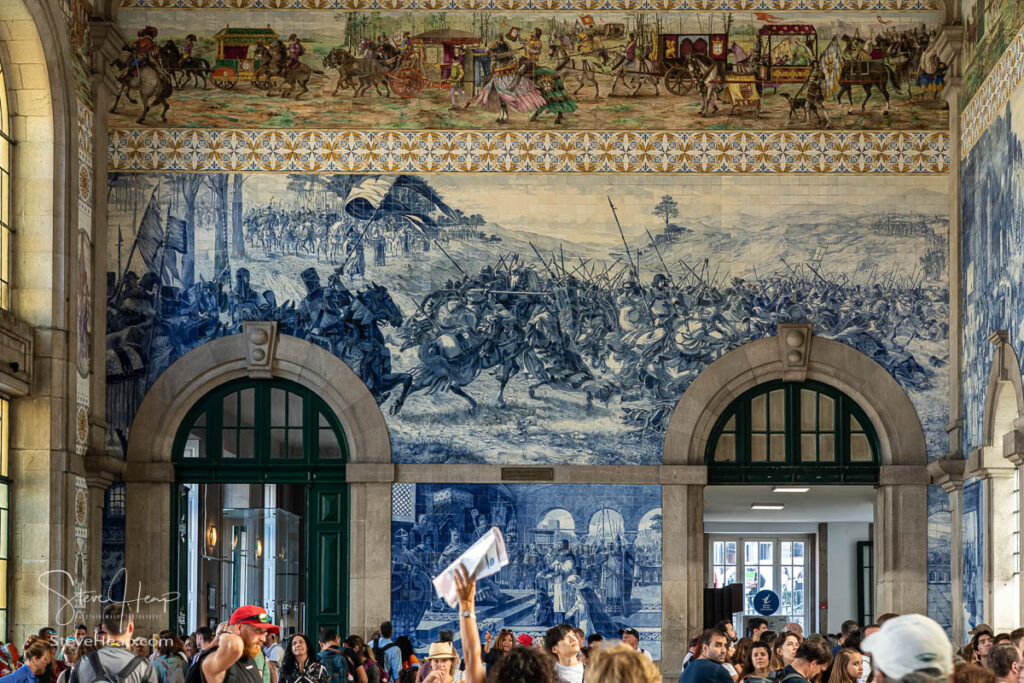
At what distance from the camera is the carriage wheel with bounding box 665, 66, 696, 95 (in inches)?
902

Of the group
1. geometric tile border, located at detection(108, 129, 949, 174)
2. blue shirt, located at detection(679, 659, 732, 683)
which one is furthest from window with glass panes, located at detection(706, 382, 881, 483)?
blue shirt, located at detection(679, 659, 732, 683)

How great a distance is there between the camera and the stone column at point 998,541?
1983 cm

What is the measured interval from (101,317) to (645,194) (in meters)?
7.71

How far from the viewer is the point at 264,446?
22.5 meters

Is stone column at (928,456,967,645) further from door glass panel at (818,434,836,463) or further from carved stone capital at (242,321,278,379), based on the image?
carved stone capital at (242,321,278,379)

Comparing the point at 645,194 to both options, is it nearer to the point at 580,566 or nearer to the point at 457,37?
the point at 457,37

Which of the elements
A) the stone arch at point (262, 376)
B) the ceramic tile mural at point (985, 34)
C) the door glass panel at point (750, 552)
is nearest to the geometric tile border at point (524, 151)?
the ceramic tile mural at point (985, 34)

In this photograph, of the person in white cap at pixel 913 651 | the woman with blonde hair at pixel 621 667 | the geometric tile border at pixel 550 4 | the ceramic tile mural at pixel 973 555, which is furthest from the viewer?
the geometric tile border at pixel 550 4

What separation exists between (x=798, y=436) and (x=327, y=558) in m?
6.76

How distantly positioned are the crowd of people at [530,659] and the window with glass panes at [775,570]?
24.9 metres

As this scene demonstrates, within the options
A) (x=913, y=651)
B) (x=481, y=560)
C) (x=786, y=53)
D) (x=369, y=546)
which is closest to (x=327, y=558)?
(x=369, y=546)

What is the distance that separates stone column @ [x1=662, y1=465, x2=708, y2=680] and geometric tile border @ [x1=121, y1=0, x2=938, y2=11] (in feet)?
21.6

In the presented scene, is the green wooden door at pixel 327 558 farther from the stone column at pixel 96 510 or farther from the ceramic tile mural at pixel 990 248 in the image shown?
the ceramic tile mural at pixel 990 248

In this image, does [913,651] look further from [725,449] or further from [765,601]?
[765,601]
